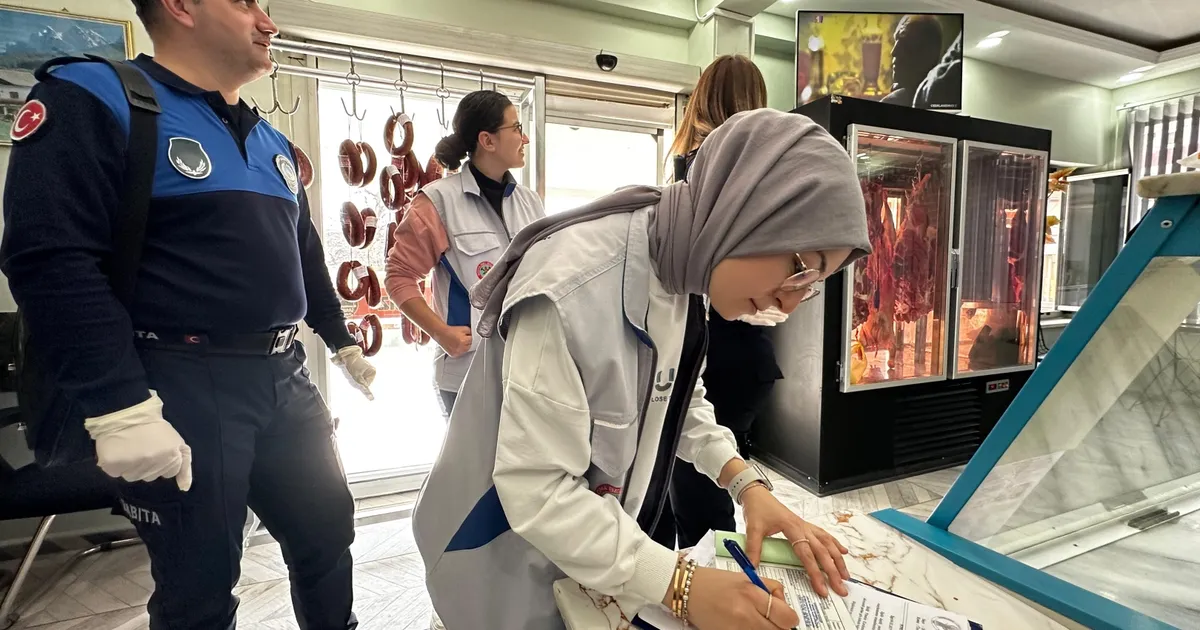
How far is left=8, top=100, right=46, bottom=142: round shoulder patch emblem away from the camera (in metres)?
0.84

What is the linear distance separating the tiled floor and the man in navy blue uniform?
2.32 ft

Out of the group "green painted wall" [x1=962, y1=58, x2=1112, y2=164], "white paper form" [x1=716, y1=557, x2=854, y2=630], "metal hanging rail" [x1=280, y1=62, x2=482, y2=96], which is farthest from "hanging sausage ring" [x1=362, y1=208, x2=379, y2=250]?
"green painted wall" [x1=962, y1=58, x2=1112, y2=164]

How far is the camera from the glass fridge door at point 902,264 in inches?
112

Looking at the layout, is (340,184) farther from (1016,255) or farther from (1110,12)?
(1110,12)

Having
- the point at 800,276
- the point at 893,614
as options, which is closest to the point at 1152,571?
the point at 893,614

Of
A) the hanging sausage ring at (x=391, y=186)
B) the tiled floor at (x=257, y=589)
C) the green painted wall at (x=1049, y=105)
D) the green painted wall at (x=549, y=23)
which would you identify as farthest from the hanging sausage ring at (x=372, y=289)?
the green painted wall at (x=1049, y=105)

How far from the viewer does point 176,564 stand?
3.19ft

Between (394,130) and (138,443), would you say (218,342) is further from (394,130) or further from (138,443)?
(394,130)

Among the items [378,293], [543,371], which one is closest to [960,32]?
[378,293]

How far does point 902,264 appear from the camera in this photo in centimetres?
298

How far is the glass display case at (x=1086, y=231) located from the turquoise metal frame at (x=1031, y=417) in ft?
17.0

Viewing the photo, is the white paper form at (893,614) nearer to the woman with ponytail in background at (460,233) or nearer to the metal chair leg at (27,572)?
the woman with ponytail in background at (460,233)

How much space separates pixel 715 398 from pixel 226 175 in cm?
131

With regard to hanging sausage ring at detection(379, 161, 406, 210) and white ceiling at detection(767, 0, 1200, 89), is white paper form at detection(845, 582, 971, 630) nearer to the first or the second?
hanging sausage ring at detection(379, 161, 406, 210)
